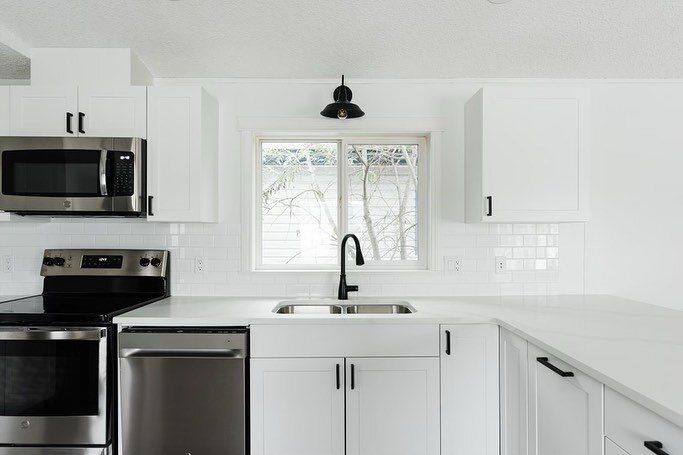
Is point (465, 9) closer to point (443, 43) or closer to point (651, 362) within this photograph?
point (443, 43)

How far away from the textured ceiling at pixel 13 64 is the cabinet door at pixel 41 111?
18 centimetres

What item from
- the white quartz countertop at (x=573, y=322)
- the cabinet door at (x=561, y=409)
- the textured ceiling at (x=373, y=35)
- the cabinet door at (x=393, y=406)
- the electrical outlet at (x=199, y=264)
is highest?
the textured ceiling at (x=373, y=35)

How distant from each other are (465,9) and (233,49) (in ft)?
3.89

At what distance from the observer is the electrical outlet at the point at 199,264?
2.65 m

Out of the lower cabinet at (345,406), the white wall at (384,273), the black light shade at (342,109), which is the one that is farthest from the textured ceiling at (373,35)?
the lower cabinet at (345,406)

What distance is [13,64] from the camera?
2381 mm

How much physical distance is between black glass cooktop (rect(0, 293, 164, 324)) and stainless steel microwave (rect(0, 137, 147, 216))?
485 mm

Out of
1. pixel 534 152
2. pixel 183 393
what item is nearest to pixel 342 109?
pixel 534 152

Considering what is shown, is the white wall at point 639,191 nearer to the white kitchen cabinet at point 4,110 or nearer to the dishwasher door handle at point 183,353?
the dishwasher door handle at point 183,353

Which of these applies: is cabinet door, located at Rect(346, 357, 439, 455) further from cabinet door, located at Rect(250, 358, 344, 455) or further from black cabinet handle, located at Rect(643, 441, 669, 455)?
black cabinet handle, located at Rect(643, 441, 669, 455)

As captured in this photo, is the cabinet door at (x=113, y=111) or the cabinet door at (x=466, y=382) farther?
the cabinet door at (x=113, y=111)

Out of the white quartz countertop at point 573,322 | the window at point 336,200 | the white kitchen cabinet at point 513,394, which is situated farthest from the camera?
the window at point 336,200

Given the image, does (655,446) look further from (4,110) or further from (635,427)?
(4,110)

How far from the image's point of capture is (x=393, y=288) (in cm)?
266
